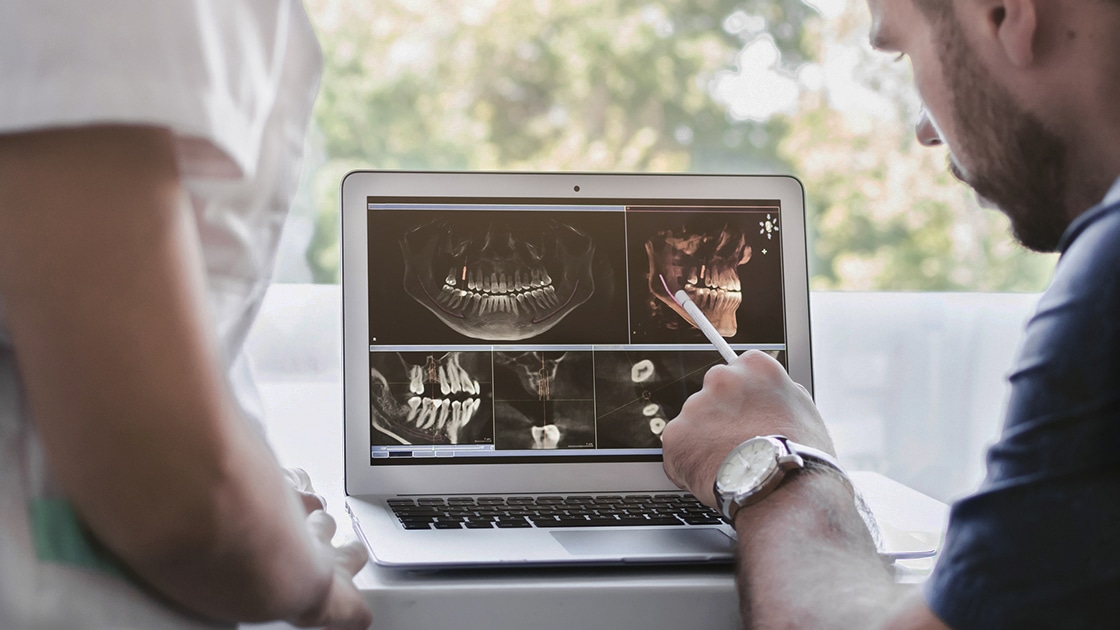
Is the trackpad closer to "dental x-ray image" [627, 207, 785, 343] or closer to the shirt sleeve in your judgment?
"dental x-ray image" [627, 207, 785, 343]

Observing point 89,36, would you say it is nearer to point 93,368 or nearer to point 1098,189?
point 93,368

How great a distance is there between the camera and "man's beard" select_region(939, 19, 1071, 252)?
675 millimetres

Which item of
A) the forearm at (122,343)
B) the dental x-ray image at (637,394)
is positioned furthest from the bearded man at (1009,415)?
the forearm at (122,343)

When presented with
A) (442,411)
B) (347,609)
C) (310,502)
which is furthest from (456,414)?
(347,609)

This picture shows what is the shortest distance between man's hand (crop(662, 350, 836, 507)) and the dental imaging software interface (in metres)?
0.18

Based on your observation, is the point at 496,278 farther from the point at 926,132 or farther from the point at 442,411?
the point at 926,132

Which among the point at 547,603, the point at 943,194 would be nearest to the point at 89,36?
the point at 547,603

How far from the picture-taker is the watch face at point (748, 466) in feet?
2.51

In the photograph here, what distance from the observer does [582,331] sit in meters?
1.11

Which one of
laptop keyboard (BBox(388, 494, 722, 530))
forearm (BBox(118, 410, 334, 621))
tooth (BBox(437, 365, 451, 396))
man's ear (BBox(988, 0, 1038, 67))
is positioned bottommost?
laptop keyboard (BBox(388, 494, 722, 530))

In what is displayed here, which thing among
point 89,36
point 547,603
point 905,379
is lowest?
point 547,603

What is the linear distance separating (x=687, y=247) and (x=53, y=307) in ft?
2.83

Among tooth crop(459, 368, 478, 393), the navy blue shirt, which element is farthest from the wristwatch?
tooth crop(459, 368, 478, 393)

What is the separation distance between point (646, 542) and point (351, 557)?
29 centimetres
